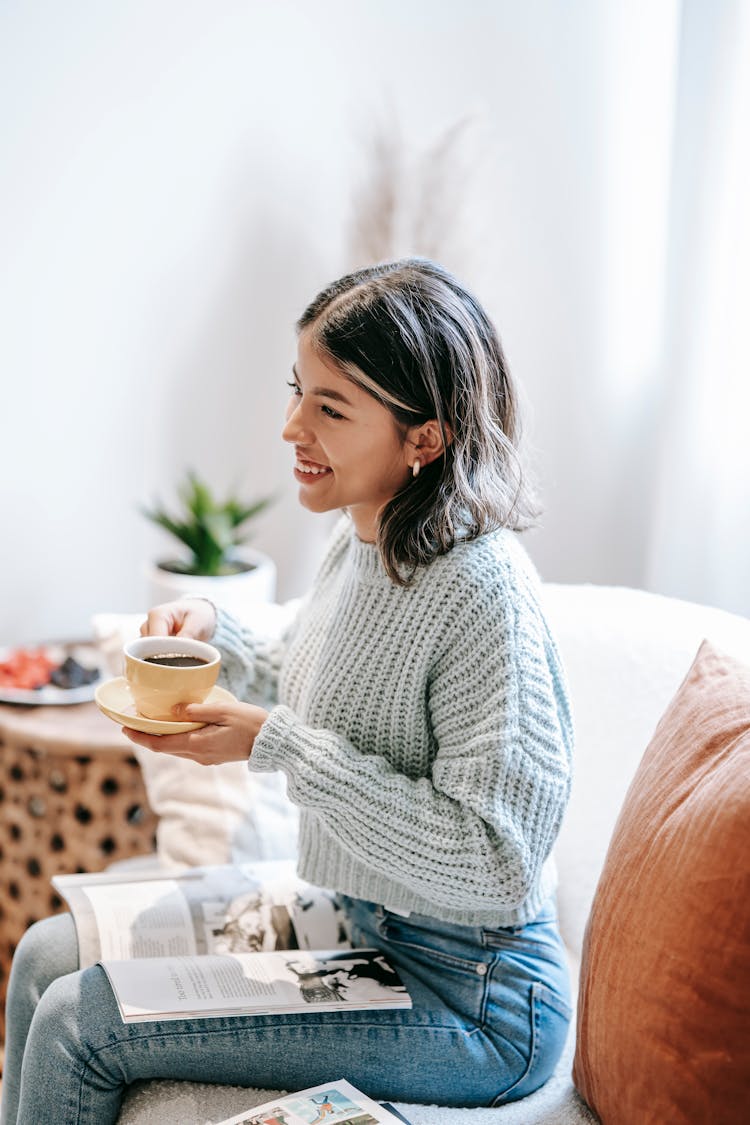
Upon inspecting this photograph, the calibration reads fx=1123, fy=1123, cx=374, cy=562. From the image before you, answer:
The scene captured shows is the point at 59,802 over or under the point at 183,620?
under

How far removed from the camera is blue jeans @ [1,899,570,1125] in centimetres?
104

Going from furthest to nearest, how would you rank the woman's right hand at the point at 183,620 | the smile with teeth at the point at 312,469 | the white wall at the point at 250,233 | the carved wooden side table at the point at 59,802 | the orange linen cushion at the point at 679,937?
the white wall at the point at 250,233, the carved wooden side table at the point at 59,802, the woman's right hand at the point at 183,620, the smile with teeth at the point at 312,469, the orange linen cushion at the point at 679,937

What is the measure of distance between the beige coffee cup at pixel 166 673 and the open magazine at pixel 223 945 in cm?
27

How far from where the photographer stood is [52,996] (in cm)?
108

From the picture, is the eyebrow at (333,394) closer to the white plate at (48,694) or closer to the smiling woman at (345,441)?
the smiling woman at (345,441)

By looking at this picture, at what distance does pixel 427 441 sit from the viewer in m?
1.12

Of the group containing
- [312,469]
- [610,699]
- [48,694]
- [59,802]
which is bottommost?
[59,802]

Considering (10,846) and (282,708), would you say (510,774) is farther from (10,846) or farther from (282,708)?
(10,846)

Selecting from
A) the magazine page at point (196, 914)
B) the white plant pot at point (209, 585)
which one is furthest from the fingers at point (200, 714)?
the white plant pot at point (209, 585)

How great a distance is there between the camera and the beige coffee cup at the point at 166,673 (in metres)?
1.04

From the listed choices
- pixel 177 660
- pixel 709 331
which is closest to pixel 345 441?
pixel 177 660

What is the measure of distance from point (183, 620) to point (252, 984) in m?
0.42

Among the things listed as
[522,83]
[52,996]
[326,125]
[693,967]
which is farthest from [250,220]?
[693,967]

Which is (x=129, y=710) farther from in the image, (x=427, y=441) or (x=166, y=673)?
(x=427, y=441)
